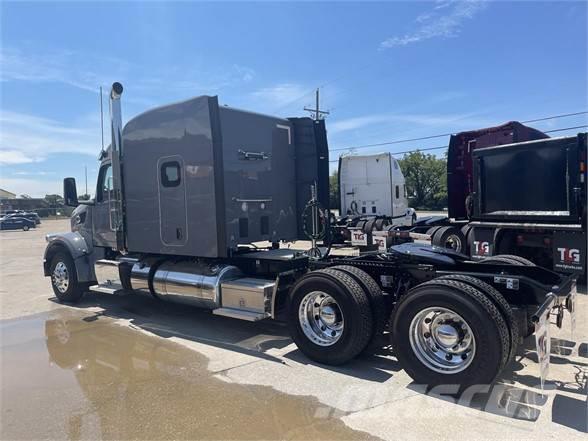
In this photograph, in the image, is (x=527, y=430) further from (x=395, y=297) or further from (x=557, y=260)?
(x=557, y=260)

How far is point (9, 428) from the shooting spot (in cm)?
386

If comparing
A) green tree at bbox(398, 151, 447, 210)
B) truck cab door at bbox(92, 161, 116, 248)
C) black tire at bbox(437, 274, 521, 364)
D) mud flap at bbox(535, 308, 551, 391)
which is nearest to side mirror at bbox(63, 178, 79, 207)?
truck cab door at bbox(92, 161, 116, 248)

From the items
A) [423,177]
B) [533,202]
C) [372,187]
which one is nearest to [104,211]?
[533,202]

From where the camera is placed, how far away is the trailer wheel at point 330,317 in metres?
4.81

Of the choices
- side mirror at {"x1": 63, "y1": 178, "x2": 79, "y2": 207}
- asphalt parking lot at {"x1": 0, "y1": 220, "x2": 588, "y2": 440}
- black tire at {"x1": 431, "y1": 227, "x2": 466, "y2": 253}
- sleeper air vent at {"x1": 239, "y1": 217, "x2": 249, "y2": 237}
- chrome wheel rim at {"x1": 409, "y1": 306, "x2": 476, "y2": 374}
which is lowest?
asphalt parking lot at {"x1": 0, "y1": 220, "x2": 588, "y2": 440}

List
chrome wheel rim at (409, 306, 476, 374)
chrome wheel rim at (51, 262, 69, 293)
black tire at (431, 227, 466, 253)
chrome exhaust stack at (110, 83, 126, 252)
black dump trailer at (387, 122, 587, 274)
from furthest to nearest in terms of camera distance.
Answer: black tire at (431, 227, 466, 253), chrome wheel rim at (51, 262, 69, 293), black dump trailer at (387, 122, 587, 274), chrome exhaust stack at (110, 83, 126, 252), chrome wheel rim at (409, 306, 476, 374)

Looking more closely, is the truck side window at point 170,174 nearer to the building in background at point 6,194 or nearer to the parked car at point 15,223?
the parked car at point 15,223

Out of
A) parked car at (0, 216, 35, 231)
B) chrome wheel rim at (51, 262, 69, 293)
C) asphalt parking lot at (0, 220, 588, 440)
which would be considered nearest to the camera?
asphalt parking lot at (0, 220, 588, 440)

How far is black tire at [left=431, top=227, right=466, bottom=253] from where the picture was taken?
11.2 meters

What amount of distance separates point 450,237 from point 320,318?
707 centimetres

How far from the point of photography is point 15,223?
48.1m

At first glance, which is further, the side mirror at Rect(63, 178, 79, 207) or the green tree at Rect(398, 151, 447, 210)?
the green tree at Rect(398, 151, 447, 210)

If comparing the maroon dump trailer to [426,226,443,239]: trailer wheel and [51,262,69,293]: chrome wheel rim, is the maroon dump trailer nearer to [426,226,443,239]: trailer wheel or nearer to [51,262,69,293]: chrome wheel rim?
[426,226,443,239]: trailer wheel

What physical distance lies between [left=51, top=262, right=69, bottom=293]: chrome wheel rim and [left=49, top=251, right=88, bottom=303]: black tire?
0.02 meters
